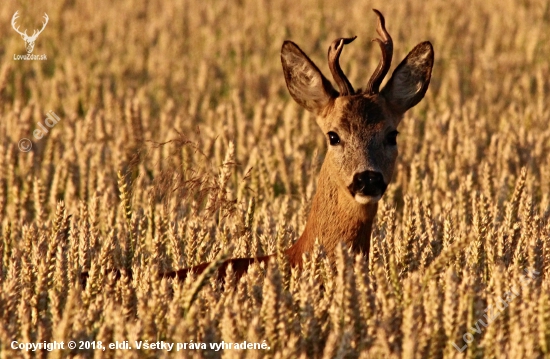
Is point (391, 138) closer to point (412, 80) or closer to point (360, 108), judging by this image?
point (360, 108)

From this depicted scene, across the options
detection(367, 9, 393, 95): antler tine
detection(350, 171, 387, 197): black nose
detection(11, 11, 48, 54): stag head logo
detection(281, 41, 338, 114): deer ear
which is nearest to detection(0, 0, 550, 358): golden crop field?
detection(11, 11, 48, 54): stag head logo

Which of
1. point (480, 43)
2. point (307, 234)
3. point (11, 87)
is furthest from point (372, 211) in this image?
point (480, 43)

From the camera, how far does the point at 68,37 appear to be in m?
16.7

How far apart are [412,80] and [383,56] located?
57cm

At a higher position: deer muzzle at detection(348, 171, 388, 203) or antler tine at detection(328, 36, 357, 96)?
antler tine at detection(328, 36, 357, 96)

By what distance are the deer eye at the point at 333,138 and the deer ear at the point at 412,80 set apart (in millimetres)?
619

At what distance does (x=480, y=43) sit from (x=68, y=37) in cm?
699

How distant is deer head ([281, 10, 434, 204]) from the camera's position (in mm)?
6684

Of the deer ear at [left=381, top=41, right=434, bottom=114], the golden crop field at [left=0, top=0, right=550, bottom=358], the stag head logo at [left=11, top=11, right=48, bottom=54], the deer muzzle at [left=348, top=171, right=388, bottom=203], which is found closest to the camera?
the golden crop field at [left=0, top=0, right=550, bottom=358]

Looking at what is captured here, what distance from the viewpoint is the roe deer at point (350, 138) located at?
668 centimetres

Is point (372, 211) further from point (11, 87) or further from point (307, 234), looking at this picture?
point (11, 87)

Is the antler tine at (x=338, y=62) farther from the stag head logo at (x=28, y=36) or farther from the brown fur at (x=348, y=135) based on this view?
the stag head logo at (x=28, y=36)

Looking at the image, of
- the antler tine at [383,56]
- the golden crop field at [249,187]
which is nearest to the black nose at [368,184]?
the golden crop field at [249,187]

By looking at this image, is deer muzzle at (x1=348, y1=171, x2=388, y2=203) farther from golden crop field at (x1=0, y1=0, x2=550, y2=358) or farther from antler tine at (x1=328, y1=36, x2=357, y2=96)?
antler tine at (x1=328, y1=36, x2=357, y2=96)
